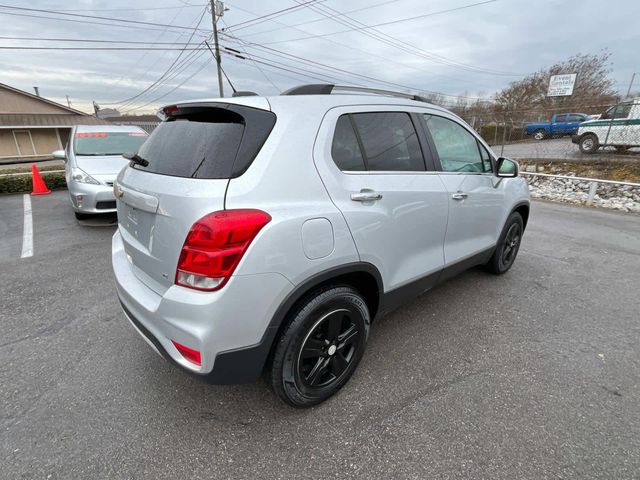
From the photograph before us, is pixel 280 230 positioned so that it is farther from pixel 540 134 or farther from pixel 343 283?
pixel 540 134

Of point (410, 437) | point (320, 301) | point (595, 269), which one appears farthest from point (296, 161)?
point (595, 269)

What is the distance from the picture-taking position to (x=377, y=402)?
6.78ft

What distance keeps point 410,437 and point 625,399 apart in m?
1.46

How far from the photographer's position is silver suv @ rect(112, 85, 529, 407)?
4.99 feet

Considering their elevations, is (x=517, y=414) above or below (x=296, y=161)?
below

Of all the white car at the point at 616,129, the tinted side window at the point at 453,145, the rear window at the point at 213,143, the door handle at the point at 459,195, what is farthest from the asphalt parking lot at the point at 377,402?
the white car at the point at 616,129

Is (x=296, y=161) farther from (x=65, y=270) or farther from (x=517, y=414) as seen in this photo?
(x=65, y=270)

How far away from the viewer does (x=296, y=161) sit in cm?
168

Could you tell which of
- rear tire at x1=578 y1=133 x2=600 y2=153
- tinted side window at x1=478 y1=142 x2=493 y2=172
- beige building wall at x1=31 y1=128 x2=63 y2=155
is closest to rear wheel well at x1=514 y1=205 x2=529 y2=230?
tinted side window at x1=478 y1=142 x2=493 y2=172

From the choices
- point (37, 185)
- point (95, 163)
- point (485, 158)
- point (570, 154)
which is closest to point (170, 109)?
point (485, 158)

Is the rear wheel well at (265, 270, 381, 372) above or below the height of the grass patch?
above

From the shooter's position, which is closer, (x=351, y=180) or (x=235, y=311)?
(x=235, y=311)

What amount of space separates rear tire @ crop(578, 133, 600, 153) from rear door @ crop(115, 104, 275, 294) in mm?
13453

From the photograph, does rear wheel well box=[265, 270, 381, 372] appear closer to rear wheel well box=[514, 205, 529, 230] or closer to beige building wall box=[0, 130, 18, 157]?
rear wheel well box=[514, 205, 529, 230]
